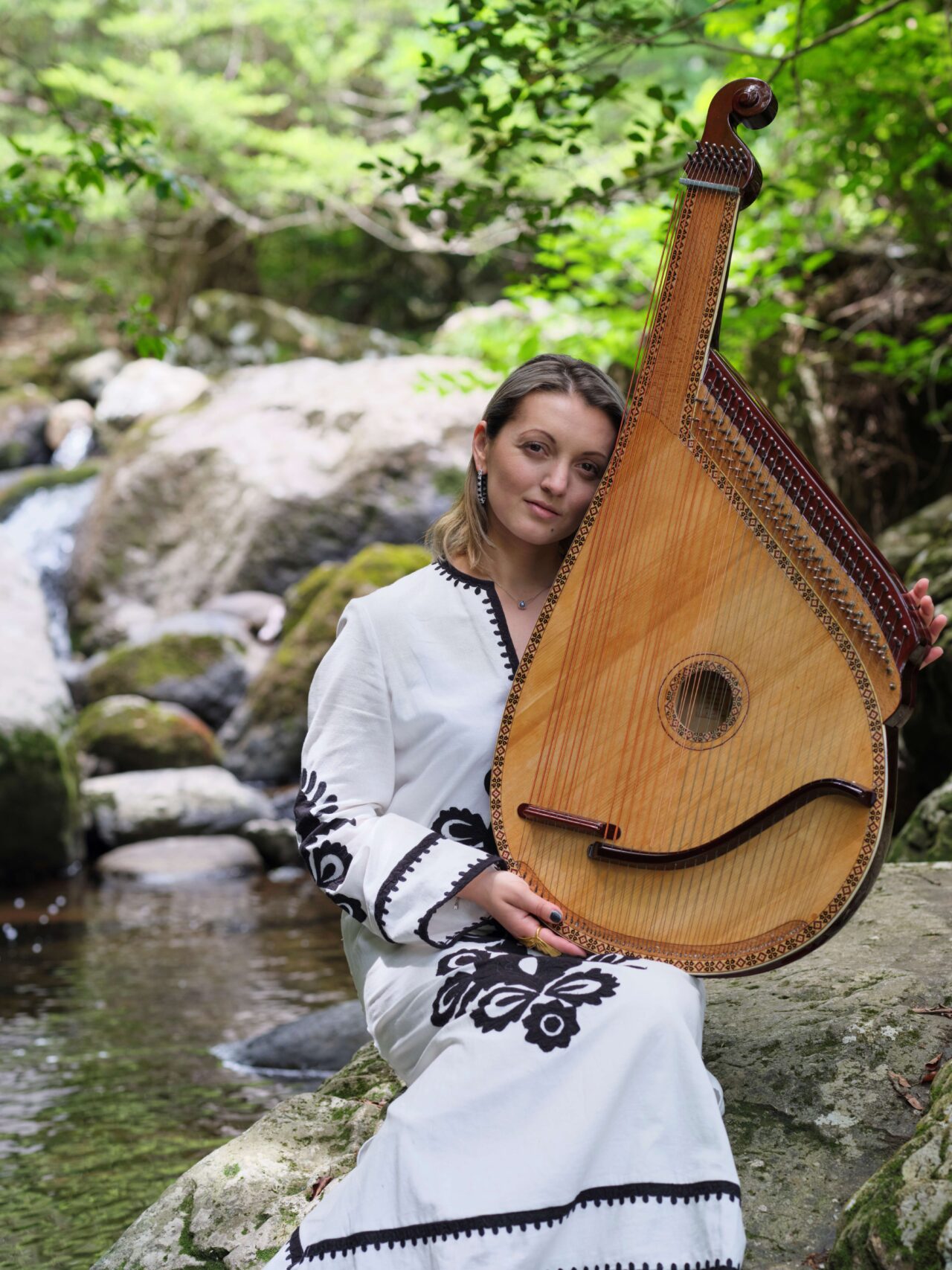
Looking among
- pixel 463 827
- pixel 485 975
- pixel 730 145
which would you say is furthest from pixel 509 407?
pixel 485 975

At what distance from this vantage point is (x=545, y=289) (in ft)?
15.9

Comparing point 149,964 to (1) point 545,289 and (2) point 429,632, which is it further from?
(2) point 429,632

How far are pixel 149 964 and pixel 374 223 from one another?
10837 mm

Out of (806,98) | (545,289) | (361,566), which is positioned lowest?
(361,566)

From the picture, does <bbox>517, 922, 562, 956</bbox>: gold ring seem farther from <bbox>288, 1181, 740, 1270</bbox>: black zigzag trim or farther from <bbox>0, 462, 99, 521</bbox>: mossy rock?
<bbox>0, 462, 99, 521</bbox>: mossy rock

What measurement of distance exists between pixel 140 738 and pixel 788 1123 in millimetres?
7126

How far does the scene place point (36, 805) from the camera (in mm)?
6934

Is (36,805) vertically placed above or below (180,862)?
above

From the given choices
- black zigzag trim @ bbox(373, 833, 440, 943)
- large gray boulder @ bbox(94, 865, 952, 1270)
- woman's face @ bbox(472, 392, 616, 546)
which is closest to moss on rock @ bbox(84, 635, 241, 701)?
large gray boulder @ bbox(94, 865, 952, 1270)

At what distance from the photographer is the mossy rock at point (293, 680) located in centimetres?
870

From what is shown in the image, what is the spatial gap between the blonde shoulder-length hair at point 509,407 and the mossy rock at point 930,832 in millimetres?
2088

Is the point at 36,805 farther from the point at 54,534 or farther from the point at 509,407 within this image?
the point at 54,534

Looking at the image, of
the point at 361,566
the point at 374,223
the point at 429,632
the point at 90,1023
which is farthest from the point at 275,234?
the point at 429,632

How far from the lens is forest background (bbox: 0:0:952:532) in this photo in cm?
390
